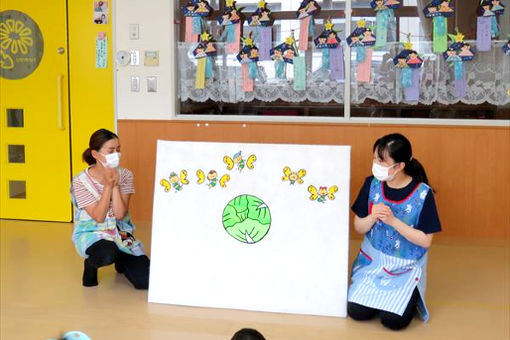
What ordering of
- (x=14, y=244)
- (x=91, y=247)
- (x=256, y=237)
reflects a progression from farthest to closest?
(x=14, y=244) → (x=91, y=247) → (x=256, y=237)

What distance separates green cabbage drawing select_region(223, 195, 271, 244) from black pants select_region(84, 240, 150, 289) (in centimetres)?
63

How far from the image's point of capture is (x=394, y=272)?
3.58 metres

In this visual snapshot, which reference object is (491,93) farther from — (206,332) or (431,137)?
(206,332)

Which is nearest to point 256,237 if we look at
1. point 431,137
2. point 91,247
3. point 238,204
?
point 238,204

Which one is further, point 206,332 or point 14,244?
point 14,244

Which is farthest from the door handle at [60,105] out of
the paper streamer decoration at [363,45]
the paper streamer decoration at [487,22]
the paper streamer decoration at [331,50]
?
the paper streamer decoration at [487,22]

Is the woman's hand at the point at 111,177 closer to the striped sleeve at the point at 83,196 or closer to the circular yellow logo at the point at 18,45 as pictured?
the striped sleeve at the point at 83,196

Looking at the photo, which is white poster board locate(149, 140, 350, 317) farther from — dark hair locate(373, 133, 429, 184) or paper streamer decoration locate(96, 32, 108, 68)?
paper streamer decoration locate(96, 32, 108, 68)

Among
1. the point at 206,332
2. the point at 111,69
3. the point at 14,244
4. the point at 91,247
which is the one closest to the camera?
the point at 206,332

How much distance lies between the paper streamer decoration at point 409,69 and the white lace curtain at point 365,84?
0.03m

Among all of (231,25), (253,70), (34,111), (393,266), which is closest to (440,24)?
(253,70)

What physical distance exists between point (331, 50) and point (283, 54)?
34 centimetres

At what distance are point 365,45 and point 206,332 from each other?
252 cm

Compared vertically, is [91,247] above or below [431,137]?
below
